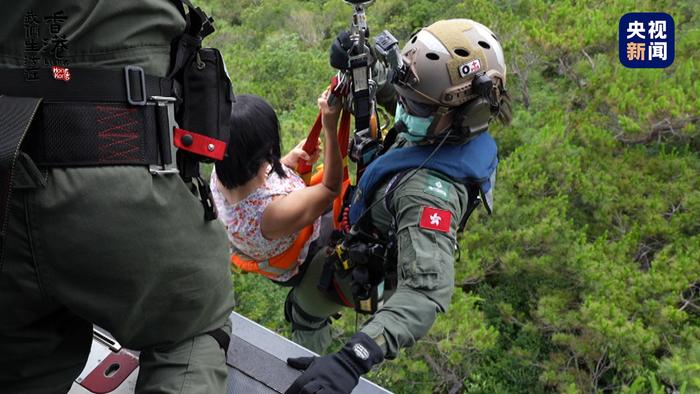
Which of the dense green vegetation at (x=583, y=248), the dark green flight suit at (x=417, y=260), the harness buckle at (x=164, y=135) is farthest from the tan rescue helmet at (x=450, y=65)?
the dense green vegetation at (x=583, y=248)

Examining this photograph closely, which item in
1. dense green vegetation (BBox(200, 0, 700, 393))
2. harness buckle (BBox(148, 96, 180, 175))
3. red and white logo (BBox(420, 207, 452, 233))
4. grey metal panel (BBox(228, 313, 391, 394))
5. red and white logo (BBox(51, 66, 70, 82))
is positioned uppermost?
red and white logo (BBox(51, 66, 70, 82))

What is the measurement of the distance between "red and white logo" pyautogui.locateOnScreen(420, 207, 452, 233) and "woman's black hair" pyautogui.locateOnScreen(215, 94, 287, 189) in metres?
0.66

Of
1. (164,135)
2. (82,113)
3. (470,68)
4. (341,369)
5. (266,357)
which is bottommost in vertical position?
(266,357)

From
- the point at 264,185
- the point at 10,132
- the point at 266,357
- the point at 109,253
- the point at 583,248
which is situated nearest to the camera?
the point at 10,132

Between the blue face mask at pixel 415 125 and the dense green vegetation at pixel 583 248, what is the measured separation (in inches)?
104

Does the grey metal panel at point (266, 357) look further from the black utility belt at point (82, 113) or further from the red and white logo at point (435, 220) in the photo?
the black utility belt at point (82, 113)

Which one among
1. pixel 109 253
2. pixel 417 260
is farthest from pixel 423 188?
pixel 109 253

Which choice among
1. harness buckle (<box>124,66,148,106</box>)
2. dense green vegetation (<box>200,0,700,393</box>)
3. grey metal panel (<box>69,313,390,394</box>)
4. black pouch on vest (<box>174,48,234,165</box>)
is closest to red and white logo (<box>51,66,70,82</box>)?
harness buckle (<box>124,66,148,106</box>)

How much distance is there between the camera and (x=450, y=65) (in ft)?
6.81

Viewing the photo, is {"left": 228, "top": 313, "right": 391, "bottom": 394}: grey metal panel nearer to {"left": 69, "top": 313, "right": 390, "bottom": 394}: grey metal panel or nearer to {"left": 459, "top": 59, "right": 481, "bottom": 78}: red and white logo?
{"left": 69, "top": 313, "right": 390, "bottom": 394}: grey metal panel

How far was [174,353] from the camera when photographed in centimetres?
150

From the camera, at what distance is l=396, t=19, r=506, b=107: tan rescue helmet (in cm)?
208

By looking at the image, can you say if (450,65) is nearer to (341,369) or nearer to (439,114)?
(439,114)

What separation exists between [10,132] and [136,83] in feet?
0.81
